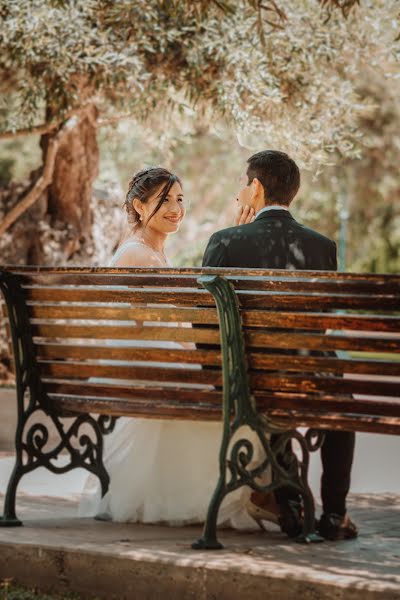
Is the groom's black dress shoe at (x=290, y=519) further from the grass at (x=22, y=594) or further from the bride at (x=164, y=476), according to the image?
the grass at (x=22, y=594)

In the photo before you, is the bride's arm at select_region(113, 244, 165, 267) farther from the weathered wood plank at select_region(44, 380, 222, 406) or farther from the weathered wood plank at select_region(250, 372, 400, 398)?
the weathered wood plank at select_region(250, 372, 400, 398)

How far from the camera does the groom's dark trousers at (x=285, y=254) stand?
4668mm

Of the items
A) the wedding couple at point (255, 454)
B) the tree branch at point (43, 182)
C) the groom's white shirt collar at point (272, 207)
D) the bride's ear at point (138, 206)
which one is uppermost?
the tree branch at point (43, 182)

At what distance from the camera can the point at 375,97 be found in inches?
997

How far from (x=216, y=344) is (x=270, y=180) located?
3.13ft

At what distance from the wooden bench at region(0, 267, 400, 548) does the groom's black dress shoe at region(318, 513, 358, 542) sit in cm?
13

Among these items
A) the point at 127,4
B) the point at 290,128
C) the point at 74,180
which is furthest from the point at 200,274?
the point at 74,180

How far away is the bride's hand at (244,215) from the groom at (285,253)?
0.34ft

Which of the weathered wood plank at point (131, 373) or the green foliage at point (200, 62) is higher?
the green foliage at point (200, 62)

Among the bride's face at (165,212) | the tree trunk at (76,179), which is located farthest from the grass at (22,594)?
the tree trunk at (76,179)

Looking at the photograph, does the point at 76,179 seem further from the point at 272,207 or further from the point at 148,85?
the point at 272,207

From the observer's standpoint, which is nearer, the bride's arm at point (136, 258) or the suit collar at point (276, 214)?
the suit collar at point (276, 214)

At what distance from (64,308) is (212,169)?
83.6 feet

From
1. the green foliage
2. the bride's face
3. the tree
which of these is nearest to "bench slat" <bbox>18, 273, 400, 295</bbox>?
the bride's face
